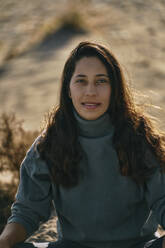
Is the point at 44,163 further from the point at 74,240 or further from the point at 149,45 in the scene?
the point at 149,45

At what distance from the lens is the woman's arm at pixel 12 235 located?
229 cm

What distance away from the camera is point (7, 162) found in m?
4.18

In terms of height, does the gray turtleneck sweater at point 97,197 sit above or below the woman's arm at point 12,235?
above

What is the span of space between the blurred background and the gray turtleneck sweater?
2.04 feet

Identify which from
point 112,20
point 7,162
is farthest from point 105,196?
point 112,20

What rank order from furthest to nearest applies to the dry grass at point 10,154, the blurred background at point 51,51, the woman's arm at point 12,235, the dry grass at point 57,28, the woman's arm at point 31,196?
1. the dry grass at point 57,28
2. the blurred background at point 51,51
3. the dry grass at point 10,154
4. the woman's arm at point 31,196
5. the woman's arm at point 12,235

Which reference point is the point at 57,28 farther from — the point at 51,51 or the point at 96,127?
the point at 96,127

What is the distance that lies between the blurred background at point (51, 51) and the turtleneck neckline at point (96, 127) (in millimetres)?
542

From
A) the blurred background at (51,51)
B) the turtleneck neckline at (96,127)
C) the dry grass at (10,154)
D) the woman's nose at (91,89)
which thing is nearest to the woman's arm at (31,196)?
the turtleneck neckline at (96,127)

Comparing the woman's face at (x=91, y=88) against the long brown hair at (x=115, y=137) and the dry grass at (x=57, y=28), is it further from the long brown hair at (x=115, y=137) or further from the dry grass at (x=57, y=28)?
the dry grass at (x=57, y=28)

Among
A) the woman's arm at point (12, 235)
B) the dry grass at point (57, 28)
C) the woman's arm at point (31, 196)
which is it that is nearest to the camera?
the woman's arm at point (12, 235)

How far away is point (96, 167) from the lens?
241cm

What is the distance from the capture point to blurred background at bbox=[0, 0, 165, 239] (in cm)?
461

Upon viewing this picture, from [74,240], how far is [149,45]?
8.14 m
